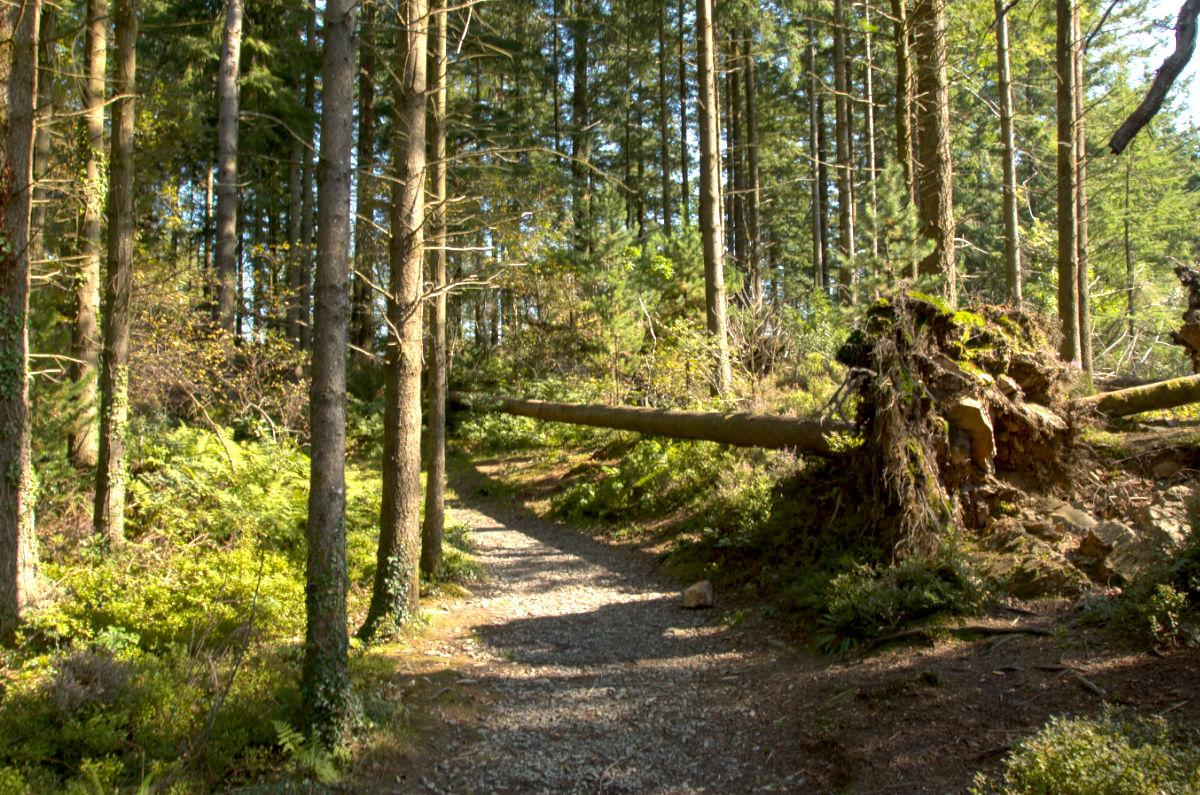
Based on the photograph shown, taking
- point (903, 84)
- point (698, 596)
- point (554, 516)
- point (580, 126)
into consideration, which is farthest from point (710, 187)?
point (580, 126)

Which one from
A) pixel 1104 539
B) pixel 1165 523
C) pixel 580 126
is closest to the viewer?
pixel 1165 523

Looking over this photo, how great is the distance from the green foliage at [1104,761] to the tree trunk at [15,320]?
25.1ft

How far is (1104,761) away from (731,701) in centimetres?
306

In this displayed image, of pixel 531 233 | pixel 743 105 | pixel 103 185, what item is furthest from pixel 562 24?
pixel 103 185

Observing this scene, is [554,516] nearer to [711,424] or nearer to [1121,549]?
[711,424]

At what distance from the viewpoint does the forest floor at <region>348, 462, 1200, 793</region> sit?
14.1 ft

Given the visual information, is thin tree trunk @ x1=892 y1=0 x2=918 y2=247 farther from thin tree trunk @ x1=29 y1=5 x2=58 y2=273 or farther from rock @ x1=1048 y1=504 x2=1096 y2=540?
thin tree trunk @ x1=29 y1=5 x2=58 y2=273

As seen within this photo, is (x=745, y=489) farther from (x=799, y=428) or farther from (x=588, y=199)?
(x=588, y=199)

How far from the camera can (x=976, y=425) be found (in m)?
7.22

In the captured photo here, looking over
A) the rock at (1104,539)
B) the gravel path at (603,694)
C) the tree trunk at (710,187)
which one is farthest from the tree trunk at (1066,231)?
the gravel path at (603,694)

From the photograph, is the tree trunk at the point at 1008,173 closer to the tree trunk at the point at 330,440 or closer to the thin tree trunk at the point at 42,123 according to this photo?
the tree trunk at the point at 330,440

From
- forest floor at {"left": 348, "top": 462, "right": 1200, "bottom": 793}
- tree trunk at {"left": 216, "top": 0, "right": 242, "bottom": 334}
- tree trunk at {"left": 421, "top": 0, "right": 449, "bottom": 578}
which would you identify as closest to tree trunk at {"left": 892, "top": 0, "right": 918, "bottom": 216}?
tree trunk at {"left": 421, "top": 0, "right": 449, "bottom": 578}

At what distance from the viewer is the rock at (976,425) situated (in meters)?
7.20

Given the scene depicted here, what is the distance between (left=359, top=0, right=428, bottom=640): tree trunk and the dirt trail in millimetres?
559
